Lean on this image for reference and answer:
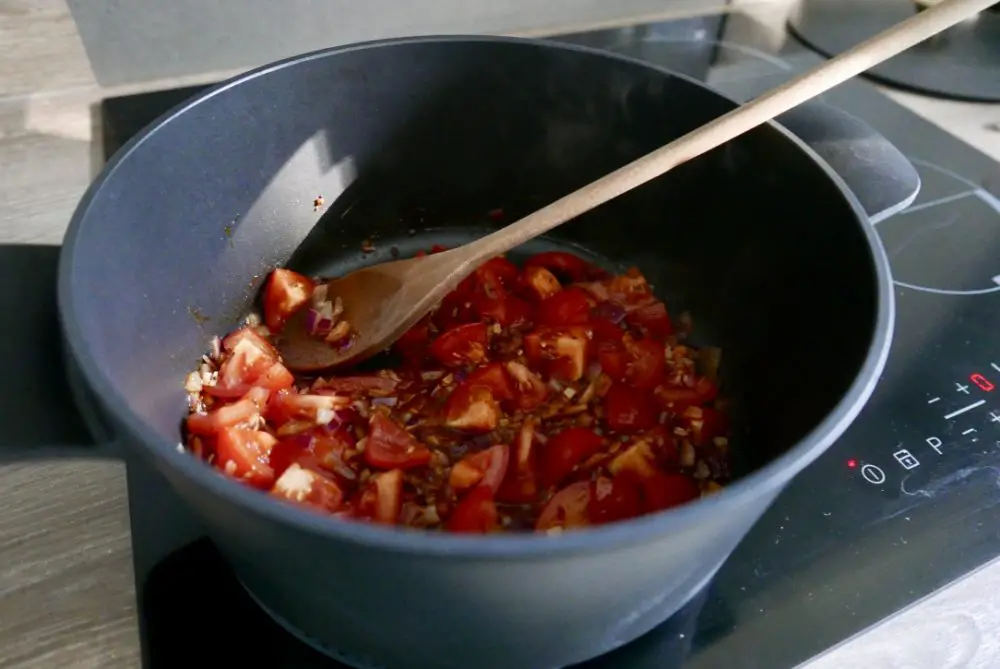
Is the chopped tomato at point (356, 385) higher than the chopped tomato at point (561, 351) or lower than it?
lower

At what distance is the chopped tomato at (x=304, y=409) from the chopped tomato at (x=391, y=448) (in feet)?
0.16

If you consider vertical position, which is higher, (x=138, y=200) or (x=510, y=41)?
(x=510, y=41)

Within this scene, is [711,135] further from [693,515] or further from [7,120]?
[7,120]

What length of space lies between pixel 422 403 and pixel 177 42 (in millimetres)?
643

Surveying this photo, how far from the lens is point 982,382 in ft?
2.94

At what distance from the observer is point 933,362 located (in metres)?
0.92

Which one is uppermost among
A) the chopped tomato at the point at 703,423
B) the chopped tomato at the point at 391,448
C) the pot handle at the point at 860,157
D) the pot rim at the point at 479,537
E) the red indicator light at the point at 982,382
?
the pot handle at the point at 860,157

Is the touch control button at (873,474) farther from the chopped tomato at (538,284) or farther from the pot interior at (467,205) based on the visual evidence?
the chopped tomato at (538,284)

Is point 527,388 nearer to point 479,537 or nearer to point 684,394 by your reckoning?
point 684,394

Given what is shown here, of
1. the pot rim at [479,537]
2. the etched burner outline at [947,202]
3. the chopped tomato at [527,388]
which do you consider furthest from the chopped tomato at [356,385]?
the etched burner outline at [947,202]

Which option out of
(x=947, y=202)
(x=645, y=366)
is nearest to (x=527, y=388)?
(x=645, y=366)

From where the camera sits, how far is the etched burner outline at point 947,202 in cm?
101

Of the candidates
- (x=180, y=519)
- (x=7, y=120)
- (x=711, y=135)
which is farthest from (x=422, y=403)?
(x=7, y=120)

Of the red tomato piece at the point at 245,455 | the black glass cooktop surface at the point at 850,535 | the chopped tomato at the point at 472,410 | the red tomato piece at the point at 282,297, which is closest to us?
the black glass cooktop surface at the point at 850,535
